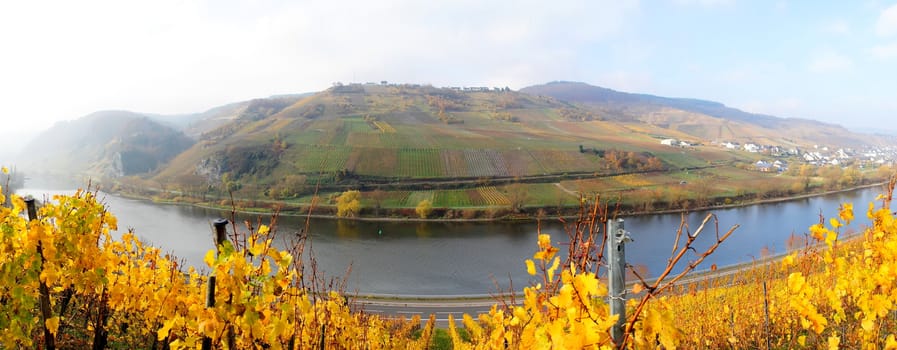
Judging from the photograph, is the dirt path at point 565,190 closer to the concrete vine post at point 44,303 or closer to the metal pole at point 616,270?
the concrete vine post at point 44,303

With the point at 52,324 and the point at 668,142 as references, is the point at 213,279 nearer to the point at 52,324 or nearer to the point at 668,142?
the point at 52,324

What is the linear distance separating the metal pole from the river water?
19.6 m

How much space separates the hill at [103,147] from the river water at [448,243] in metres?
31.1

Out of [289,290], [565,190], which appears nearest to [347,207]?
[565,190]

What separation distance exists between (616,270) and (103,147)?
103415 mm

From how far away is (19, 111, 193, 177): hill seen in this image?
220 feet

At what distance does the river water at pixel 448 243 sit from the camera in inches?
956

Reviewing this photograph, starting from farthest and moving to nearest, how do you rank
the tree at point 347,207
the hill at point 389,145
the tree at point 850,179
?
the hill at point 389,145, the tree at point 850,179, the tree at point 347,207

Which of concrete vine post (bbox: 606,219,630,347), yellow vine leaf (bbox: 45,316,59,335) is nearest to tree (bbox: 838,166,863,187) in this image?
concrete vine post (bbox: 606,219,630,347)

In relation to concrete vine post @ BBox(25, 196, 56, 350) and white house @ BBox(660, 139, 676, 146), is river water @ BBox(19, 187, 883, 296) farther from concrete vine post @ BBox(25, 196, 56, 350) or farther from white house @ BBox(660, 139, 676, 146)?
white house @ BBox(660, 139, 676, 146)

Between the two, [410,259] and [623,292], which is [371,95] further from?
[623,292]

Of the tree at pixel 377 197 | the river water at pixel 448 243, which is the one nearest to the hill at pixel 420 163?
the tree at pixel 377 197

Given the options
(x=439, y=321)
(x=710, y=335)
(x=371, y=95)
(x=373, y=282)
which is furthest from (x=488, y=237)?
(x=371, y=95)

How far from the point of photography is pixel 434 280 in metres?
24.0
